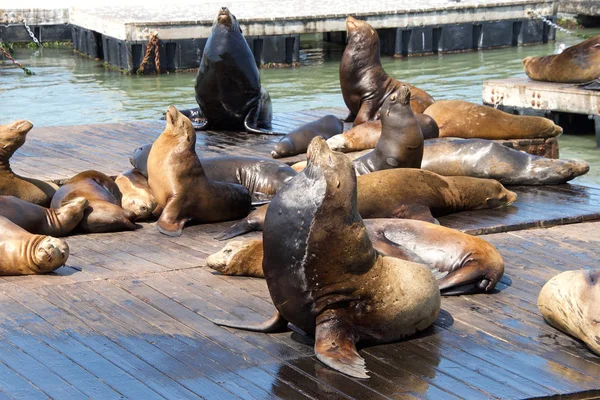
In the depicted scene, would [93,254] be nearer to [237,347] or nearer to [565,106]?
[237,347]

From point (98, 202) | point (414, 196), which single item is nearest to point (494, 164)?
point (414, 196)

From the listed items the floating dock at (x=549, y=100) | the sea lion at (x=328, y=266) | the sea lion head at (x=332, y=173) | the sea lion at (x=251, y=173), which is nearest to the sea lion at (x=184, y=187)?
the sea lion at (x=251, y=173)

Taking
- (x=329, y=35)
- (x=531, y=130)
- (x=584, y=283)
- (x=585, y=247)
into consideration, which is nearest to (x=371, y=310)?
(x=584, y=283)

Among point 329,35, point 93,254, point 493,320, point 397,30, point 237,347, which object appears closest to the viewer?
point 237,347

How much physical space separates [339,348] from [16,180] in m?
3.63

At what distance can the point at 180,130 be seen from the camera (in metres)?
6.99

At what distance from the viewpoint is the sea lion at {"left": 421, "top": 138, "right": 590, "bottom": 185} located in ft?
25.7

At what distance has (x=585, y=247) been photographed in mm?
5988

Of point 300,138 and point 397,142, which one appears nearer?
point 397,142

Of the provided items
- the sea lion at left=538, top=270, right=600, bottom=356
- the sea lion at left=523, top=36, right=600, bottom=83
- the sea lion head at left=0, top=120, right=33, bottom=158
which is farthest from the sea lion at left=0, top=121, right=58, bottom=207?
the sea lion at left=523, top=36, right=600, bottom=83

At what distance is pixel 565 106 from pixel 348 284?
9263 mm

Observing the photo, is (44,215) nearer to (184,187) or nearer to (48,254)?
(184,187)

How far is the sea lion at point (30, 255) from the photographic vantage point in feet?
17.5

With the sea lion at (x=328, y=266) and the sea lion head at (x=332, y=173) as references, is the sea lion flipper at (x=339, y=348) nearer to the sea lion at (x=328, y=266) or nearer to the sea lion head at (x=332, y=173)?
the sea lion at (x=328, y=266)
